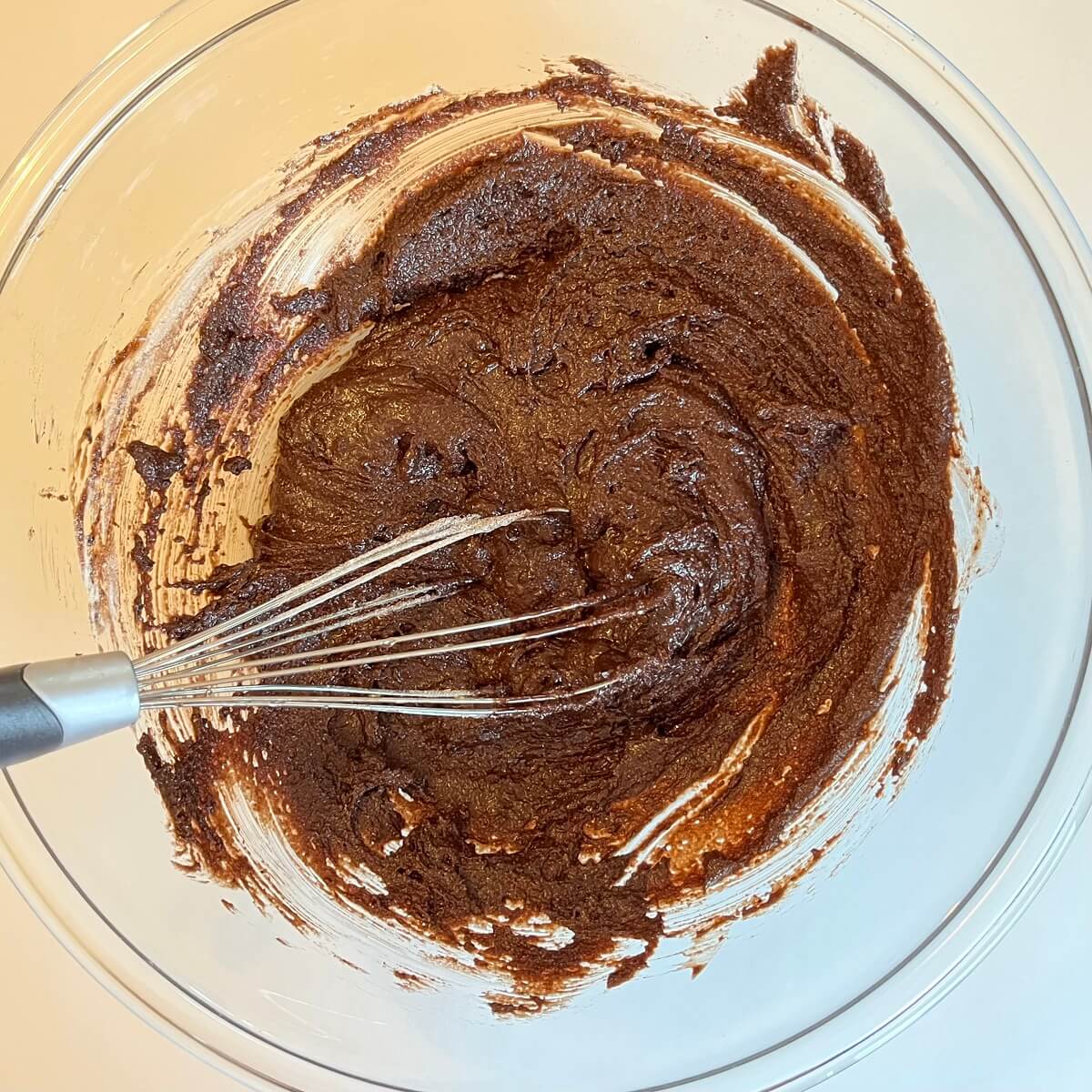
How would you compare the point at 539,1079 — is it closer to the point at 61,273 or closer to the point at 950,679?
the point at 950,679

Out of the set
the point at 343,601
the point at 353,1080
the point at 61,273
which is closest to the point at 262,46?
the point at 61,273

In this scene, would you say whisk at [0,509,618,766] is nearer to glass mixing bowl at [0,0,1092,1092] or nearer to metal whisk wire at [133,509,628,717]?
metal whisk wire at [133,509,628,717]

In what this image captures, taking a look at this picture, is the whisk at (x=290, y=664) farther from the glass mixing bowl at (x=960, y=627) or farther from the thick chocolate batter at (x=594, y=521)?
the glass mixing bowl at (x=960, y=627)

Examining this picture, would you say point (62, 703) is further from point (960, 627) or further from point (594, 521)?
point (960, 627)

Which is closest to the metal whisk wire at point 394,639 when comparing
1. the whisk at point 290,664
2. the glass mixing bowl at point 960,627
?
the whisk at point 290,664

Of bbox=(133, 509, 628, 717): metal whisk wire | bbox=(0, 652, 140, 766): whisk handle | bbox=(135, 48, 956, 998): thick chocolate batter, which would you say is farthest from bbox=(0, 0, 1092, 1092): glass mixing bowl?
bbox=(0, 652, 140, 766): whisk handle

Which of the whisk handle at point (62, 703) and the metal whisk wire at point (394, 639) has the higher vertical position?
the metal whisk wire at point (394, 639)

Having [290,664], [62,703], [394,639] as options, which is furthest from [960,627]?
[62,703]
